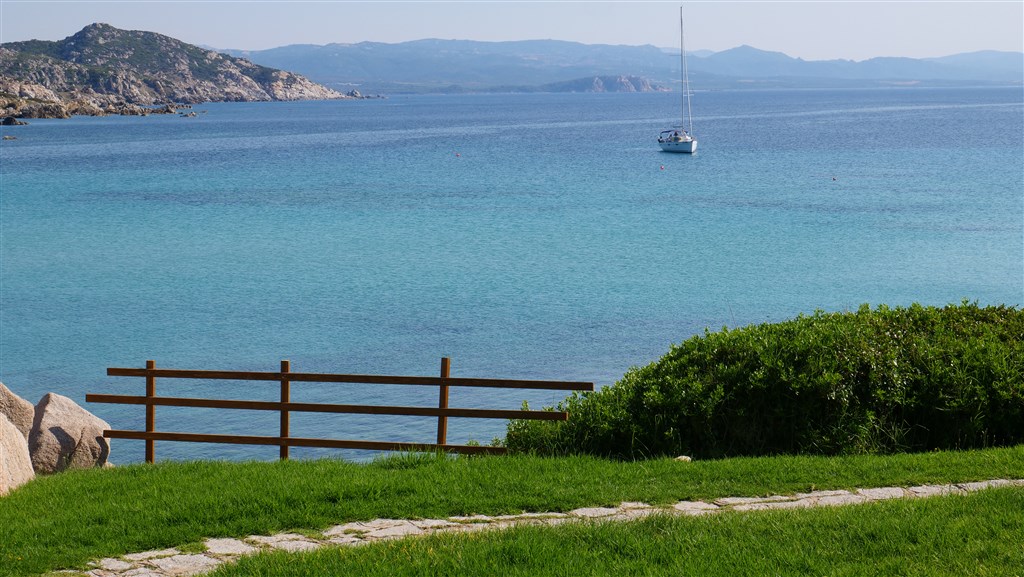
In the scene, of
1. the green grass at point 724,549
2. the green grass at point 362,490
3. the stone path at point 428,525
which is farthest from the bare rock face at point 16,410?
the green grass at point 724,549

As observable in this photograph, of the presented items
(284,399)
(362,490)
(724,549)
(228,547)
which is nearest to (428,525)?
(362,490)

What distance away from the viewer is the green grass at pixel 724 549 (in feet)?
25.6

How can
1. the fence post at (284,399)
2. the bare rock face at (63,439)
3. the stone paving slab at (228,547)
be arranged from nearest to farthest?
the stone paving slab at (228,547) < the fence post at (284,399) < the bare rock face at (63,439)

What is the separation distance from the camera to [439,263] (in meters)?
43.4

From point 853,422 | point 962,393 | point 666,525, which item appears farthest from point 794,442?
point 666,525

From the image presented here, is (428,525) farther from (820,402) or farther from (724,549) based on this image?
(820,402)

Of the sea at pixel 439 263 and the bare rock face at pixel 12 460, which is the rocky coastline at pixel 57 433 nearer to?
the bare rock face at pixel 12 460

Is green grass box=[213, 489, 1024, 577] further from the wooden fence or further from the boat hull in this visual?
the boat hull

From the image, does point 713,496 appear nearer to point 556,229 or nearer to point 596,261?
point 596,261

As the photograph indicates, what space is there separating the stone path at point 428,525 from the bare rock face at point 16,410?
20.6ft

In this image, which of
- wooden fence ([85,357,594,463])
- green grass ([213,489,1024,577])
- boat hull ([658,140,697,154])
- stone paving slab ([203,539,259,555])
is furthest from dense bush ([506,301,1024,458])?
boat hull ([658,140,697,154])

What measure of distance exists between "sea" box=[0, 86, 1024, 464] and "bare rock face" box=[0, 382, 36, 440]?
4.31 meters

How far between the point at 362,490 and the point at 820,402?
5305 mm

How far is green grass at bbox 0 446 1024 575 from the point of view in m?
9.35
